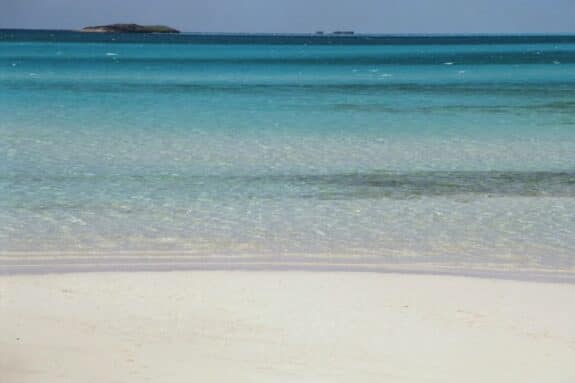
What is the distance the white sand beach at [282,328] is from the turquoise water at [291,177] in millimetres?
871

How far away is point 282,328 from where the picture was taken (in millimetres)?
4895

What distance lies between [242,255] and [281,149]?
532 centimetres

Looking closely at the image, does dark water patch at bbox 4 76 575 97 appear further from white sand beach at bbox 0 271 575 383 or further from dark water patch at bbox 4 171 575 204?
white sand beach at bbox 0 271 575 383

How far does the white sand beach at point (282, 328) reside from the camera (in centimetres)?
426

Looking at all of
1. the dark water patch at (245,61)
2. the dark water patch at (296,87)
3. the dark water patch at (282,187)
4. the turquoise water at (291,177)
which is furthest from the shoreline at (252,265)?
the dark water patch at (245,61)

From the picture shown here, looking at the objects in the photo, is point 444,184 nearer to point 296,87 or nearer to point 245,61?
point 296,87

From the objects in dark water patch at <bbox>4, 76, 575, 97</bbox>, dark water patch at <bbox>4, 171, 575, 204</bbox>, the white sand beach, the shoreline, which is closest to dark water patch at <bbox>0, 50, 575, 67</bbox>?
dark water patch at <bbox>4, 76, 575, 97</bbox>

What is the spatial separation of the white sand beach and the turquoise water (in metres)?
0.87

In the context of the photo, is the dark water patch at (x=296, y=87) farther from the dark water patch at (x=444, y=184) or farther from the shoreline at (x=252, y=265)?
the shoreline at (x=252, y=265)

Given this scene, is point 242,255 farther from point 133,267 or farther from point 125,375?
point 125,375

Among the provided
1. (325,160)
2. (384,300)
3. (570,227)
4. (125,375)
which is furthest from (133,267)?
(325,160)

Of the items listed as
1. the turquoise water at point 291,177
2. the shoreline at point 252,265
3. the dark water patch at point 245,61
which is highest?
the shoreline at point 252,265

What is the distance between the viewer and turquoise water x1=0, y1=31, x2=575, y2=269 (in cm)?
702

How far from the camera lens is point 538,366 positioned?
14.3ft
